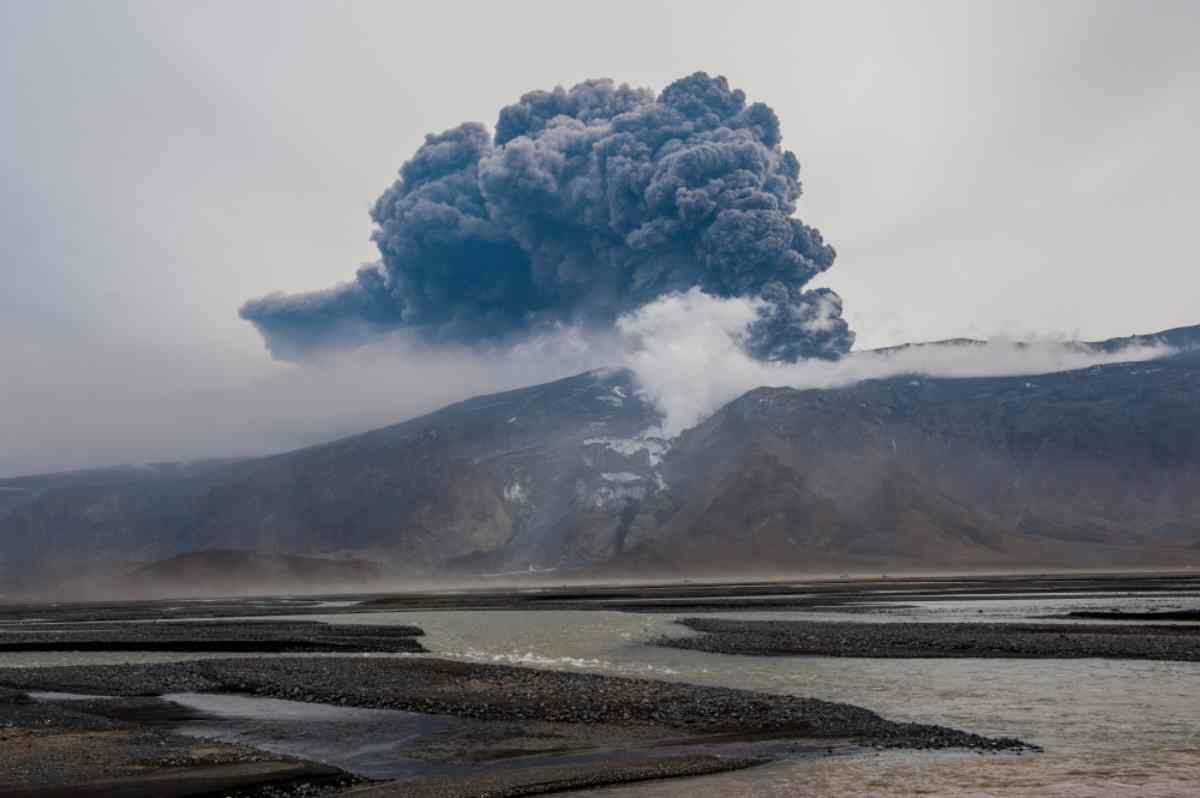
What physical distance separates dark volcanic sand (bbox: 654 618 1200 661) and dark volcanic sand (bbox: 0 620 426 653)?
64.9 feet

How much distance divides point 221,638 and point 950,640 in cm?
4650

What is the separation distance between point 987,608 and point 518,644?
152ft

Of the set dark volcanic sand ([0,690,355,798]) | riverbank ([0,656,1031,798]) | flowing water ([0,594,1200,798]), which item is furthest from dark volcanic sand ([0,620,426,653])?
dark volcanic sand ([0,690,355,798])

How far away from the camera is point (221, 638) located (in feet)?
240

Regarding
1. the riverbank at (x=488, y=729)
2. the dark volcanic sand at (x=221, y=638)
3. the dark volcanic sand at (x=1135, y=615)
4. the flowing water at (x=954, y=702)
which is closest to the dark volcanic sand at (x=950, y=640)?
the flowing water at (x=954, y=702)

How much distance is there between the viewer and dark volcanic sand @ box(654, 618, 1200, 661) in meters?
53.8

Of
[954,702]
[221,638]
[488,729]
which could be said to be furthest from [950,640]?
[221,638]

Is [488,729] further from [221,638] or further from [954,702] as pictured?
[221,638]

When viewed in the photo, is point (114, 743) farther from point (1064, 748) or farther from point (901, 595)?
point (901, 595)

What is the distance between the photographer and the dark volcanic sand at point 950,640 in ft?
177

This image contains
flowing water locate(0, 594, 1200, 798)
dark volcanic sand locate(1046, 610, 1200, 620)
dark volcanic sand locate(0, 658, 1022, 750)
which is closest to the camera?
flowing water locate(0, 594, 1200, 798)

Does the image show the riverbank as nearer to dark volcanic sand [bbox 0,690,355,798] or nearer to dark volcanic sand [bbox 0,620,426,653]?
dark volcanic sand [bbox 0,690,355,798]

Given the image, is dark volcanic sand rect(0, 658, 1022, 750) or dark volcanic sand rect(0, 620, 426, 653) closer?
dark volcanic sand rect(0, 658, 1022, 750)

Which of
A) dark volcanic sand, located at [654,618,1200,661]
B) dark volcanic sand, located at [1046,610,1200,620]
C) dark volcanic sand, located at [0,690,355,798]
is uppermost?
dark volcanic sand, located at [0,690,355,798]
